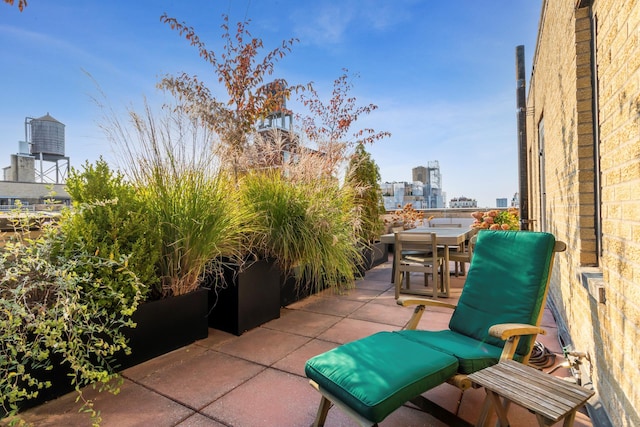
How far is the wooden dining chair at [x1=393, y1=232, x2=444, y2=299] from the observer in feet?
13.2

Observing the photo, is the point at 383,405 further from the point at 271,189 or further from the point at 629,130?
the point at 271,189

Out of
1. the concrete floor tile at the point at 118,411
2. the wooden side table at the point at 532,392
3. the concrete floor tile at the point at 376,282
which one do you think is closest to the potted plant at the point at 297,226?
the concrete floor tile at the point at 376,282

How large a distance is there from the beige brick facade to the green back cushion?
22cm

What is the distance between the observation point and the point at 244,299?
2926 mm

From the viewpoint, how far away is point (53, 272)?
67.6 inches

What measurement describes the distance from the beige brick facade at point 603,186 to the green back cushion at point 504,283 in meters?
0.22

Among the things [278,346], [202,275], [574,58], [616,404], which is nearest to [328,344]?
[278,346]

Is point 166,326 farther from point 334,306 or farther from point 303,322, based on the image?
point 334,306

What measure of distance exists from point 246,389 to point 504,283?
1688 mm

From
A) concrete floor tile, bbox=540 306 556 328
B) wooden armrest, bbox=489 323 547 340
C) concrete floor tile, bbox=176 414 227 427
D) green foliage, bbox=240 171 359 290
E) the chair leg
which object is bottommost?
concrete floor tile, bbox=540 306 556 328

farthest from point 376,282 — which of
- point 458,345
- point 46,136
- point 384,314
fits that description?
point 46,136

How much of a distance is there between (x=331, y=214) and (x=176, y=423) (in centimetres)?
225

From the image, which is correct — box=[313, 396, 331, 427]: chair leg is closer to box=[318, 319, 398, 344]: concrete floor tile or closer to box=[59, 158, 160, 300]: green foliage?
box=[318, 319, 398, 344]: concrete floor tile

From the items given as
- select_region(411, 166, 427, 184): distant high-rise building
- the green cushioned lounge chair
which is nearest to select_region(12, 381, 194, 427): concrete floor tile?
the green cushioned lounge chair
